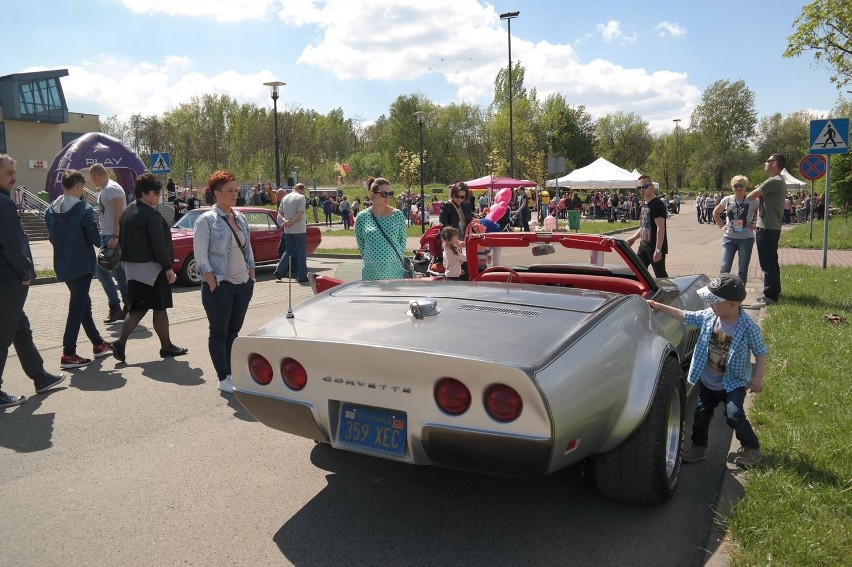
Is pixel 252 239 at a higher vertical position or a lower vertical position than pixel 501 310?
lower

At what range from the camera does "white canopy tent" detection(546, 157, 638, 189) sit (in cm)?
3200

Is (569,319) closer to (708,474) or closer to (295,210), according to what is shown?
(708,474)

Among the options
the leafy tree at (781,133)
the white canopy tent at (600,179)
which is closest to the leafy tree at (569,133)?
the leafy tree at (781,133)

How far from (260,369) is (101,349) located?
14.6ft

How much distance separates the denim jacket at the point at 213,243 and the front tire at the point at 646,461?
11.0 ft

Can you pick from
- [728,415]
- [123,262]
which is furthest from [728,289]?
[123,262]

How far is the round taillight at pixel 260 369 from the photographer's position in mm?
3244

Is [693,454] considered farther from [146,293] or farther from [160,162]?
[160,162]

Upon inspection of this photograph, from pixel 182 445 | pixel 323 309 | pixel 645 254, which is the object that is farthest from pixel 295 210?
pixel 323 309

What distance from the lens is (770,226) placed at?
889 cm

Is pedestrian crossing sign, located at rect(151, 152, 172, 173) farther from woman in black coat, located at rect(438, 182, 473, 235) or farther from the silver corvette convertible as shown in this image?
the silver corvette convertible

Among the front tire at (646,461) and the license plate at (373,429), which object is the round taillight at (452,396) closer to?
the license plate at (373,429)

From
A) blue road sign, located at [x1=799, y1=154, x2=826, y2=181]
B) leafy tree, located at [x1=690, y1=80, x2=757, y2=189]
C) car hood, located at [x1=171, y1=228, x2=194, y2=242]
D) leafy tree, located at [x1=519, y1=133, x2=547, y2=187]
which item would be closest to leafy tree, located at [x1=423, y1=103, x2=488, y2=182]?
leafy tree, located at [x1=519, y1=133, x2=547, y2=187]

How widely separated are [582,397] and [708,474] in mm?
1575
